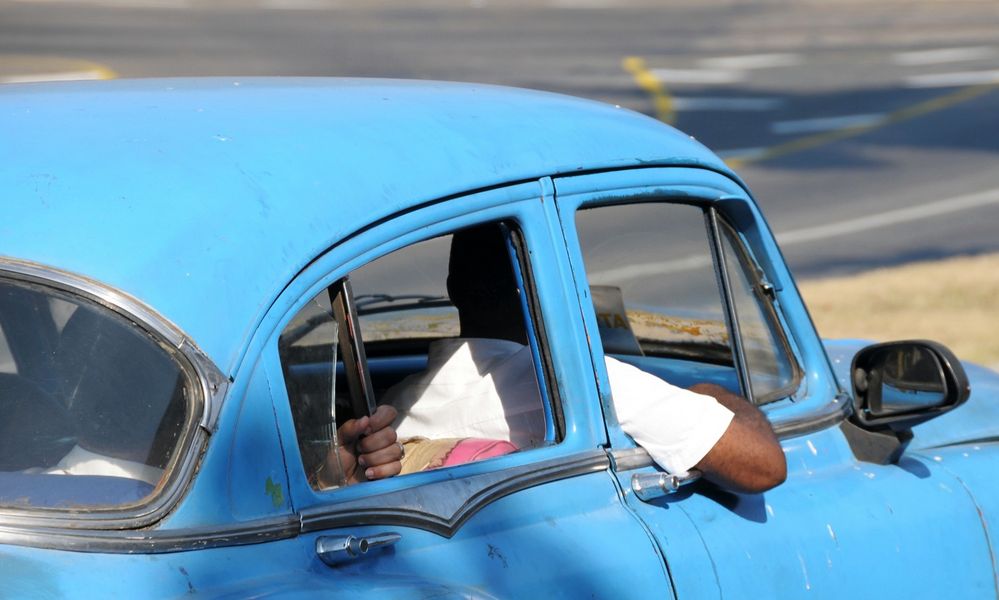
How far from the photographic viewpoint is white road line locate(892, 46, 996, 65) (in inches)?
822

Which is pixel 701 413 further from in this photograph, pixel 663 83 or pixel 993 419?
pixel 663 83

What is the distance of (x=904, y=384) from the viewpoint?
317cm

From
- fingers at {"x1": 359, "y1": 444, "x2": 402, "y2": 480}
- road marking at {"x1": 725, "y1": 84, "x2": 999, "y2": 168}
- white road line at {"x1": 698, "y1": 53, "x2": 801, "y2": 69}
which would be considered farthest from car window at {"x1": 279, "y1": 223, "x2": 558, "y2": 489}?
white road line at {"x1": 698, "y1": 53, "x2": 801, "y2": 69}

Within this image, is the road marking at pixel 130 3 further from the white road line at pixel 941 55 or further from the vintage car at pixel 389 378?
the vintage car at pixel 389 378

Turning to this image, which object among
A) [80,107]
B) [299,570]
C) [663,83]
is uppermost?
[663,83]

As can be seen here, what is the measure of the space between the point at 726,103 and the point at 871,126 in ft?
6.29

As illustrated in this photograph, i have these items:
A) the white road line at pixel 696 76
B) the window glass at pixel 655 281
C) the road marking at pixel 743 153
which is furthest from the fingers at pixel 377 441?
the white road line at pixel 696 76

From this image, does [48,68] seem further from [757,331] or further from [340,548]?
[340,548]

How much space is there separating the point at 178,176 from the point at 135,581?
649 millimetres

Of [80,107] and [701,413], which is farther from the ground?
[80,107]

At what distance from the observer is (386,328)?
3.61 meters

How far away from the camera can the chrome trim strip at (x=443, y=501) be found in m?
2.12

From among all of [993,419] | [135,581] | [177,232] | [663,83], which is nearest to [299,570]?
[135,581]

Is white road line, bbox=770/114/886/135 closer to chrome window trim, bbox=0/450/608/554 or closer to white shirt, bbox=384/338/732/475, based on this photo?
white shirt, bbox=384/338/732/475
